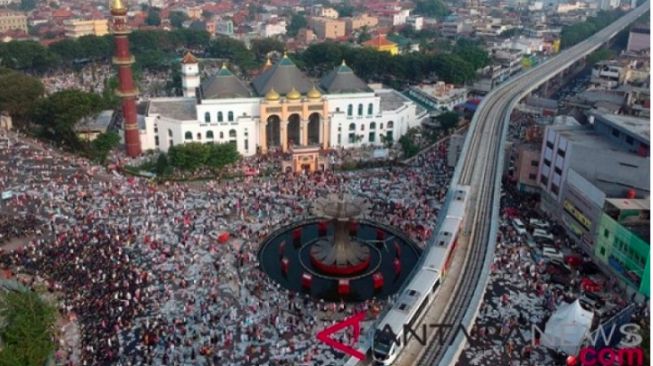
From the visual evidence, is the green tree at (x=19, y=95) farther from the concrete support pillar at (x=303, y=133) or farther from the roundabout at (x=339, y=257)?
the roundabout at (x=339, y=257)

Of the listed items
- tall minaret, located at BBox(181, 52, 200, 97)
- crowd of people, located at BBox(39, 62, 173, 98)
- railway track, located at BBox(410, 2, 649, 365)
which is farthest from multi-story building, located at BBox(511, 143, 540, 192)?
crowd of people, located at BBox(39, 62, 173, 98)

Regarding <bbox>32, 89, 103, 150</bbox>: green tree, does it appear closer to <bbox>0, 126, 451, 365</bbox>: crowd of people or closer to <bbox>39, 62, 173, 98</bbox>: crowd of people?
<bbox>0, 126, 451, 365</bbox>: crowd of people

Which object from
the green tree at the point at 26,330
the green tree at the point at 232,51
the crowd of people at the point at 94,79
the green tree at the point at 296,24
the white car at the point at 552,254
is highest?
the green tree at the point at 296,24

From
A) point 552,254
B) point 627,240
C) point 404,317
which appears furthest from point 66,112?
point 627,240

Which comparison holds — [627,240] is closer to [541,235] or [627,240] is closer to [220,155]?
[541,235]

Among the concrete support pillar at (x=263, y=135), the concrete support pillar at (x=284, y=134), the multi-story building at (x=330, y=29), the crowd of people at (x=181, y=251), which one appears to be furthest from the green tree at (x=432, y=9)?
the crowd of people at (x=181, y=251)

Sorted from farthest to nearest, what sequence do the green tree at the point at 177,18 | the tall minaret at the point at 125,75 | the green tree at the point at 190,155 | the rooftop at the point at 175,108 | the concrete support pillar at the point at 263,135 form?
the green tree at the point at 177,18 < the rooftop at the point at 175,108 < the concrete support pillar at the point at 263,135 < the tall minaret at the point at 125,75 < the green tree at the point at 190,155
